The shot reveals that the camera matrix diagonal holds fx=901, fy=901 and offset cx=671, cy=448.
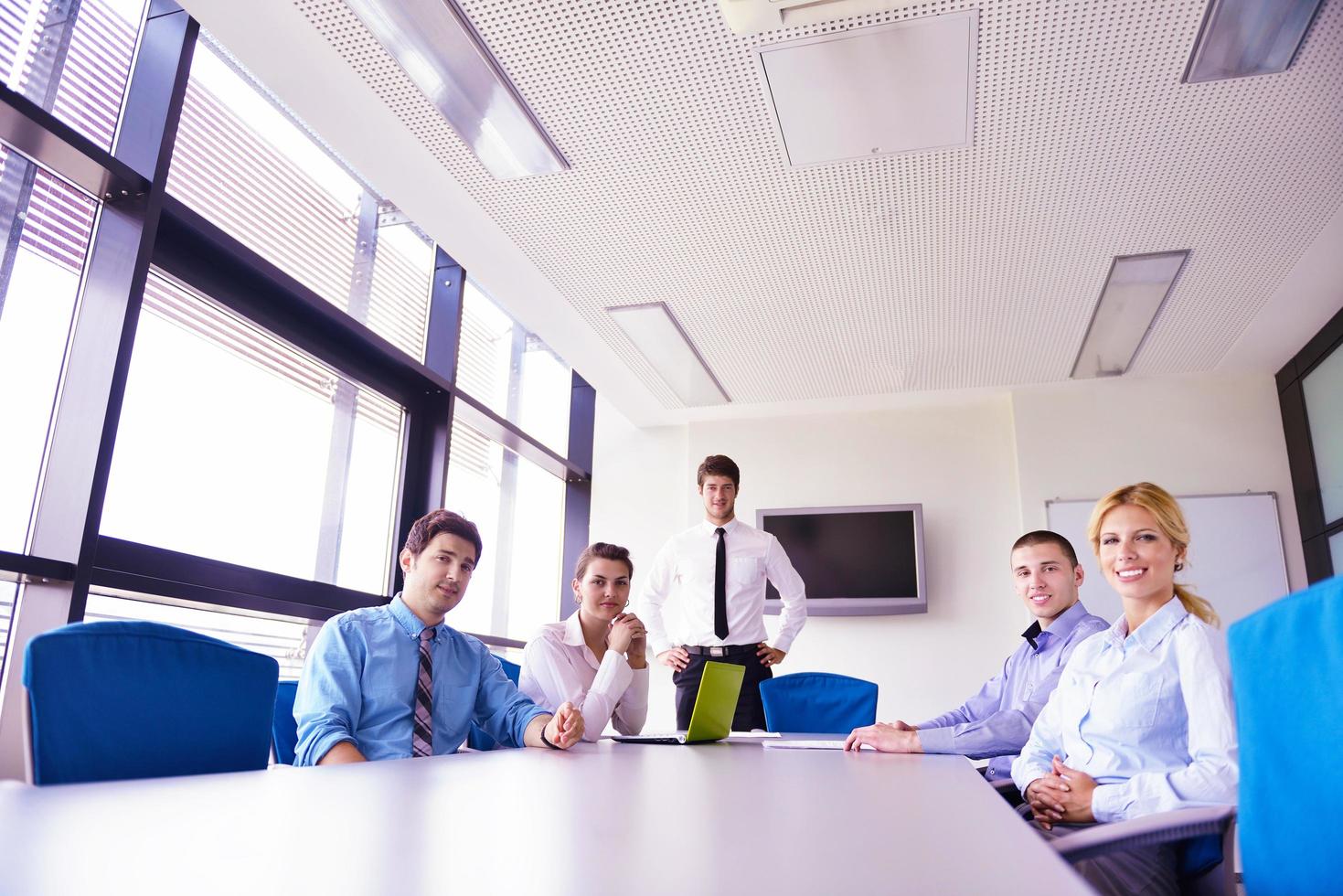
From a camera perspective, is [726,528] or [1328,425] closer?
[726,528]

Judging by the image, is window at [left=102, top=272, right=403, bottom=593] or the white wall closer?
window at [left=102, top=272, right=403, bottom=593]

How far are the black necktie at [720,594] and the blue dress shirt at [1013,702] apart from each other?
4.75 feet

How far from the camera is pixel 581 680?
10.4ft

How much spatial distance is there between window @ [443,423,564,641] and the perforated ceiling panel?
4.49 feet

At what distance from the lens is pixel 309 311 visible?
3.97 m

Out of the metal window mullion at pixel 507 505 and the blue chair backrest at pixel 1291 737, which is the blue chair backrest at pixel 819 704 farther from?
the blue chair backrest at pixel 1291 737

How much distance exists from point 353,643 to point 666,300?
9.14ft

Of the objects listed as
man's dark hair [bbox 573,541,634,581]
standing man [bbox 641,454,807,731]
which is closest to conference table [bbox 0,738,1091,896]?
man's dark hair [bbox 573,541,634,581]


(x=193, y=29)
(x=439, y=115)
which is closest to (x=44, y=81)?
(x=193, y=29)

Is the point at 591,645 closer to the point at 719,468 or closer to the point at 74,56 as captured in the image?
the point at 719,468

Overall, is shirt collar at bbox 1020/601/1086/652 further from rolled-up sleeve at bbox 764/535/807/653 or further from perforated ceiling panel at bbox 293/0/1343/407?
rolled-up sleeve at bbox 764/535/807/653

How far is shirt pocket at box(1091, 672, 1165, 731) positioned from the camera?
5.63 feet

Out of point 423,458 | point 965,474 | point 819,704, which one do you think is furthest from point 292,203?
point 965,474

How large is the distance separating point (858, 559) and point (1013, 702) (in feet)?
10.4
